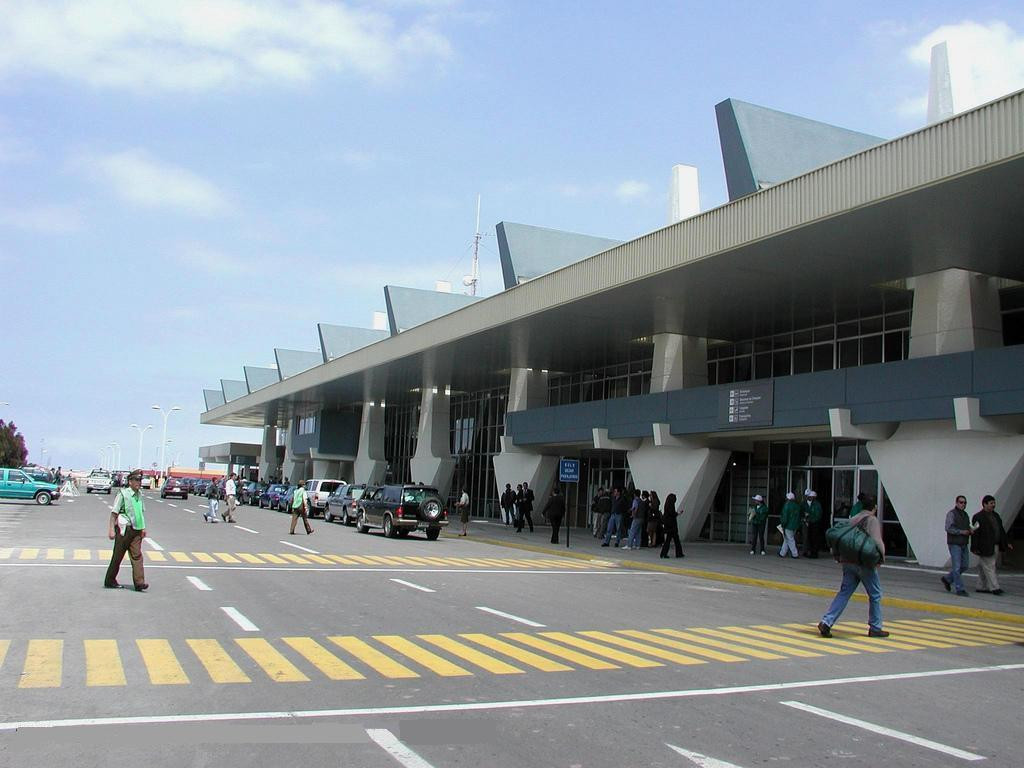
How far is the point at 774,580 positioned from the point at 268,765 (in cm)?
1555

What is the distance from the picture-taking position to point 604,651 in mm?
9953

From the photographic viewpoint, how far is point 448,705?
7.17 m

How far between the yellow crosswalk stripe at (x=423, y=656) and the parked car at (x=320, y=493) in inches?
1297

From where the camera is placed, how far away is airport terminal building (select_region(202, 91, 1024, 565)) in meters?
18.9

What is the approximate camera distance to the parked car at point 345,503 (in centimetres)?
3778

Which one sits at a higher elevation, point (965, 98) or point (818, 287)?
point (965, 98)

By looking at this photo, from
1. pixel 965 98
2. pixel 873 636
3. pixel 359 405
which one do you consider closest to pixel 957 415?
pixel 965 98

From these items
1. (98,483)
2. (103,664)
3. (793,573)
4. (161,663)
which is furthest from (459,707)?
(98,483)

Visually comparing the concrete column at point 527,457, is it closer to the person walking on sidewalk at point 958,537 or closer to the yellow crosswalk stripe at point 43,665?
the person walking on sidewalk at point 958,537

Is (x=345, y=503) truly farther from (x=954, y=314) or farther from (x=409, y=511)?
(x=954, y=314)

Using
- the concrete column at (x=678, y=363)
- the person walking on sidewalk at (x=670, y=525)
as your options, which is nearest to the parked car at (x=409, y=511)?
the concrete column at (x=678, y=363)

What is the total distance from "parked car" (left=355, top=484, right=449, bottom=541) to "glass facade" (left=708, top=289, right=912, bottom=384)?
39.3ft

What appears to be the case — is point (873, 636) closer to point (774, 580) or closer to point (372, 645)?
point (372, 645)

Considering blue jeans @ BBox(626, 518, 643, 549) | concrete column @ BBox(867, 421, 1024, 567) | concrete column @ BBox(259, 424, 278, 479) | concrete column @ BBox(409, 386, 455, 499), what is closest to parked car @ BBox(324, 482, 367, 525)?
concrete column @ BBox(409, 386, 455, 499)
